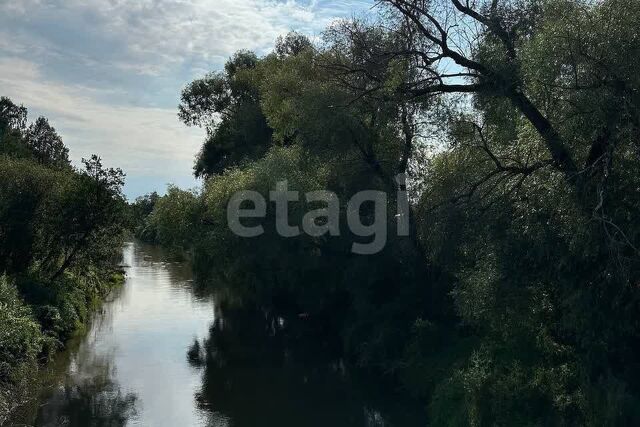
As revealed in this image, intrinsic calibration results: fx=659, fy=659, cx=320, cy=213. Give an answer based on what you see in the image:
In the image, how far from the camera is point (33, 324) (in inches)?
655

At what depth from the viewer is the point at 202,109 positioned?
1603 inches

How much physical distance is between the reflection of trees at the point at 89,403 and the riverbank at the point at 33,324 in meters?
0.71

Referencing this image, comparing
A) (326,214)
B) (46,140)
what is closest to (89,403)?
(326,214)

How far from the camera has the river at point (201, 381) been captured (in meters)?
14.7

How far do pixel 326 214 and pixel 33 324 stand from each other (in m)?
8.35

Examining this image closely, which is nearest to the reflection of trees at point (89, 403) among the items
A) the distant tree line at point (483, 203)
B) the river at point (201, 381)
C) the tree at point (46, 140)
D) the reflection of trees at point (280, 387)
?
the river at point (201, 381)

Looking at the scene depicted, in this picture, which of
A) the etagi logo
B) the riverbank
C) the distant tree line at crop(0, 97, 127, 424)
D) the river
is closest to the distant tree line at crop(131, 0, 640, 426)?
the etagi logo

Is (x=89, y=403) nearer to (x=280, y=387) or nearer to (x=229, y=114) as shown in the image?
(x=280, y=387)

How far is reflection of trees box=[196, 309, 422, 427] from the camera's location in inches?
588

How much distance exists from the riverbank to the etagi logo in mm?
6342

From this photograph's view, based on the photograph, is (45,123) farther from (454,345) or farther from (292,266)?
(454,345)

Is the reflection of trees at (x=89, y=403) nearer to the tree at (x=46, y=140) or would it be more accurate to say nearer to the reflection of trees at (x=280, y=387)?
the reflection of trees at (x=280, y=387)

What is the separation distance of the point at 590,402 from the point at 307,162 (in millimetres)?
10963

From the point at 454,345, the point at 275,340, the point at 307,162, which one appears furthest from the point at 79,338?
the point at 454,345
